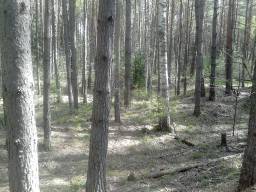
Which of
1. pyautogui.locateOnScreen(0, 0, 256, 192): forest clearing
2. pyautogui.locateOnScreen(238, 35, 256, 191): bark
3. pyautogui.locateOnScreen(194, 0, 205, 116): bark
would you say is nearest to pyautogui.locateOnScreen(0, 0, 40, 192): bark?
pyautogui.locateOnScreen(0, 0, 256, 192): forest clearing

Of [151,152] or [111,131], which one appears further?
→ [111,131]

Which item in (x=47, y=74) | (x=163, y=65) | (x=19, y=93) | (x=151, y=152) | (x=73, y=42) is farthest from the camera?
(x=73, y=42)

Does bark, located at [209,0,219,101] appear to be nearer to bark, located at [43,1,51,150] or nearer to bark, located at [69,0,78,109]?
bark, located at [69,0,78,109]

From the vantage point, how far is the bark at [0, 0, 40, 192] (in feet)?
8.96

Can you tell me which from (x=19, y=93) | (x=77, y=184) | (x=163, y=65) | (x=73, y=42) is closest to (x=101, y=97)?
(x=19, y=93)

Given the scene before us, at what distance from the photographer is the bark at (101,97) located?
5223 millimetres

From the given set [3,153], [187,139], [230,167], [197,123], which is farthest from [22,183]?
[197,123]

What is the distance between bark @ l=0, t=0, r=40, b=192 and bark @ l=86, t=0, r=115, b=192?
2.46 metres

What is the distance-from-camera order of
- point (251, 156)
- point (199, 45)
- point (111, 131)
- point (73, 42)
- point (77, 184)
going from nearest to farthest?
point (251, 156)
point (77, 184)
point (111, 131)
point (199, 45)
point (73, 42)

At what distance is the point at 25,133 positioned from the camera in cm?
286

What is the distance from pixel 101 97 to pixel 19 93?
106 inches

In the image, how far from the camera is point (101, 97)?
214 inches

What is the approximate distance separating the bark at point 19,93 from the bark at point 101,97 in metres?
2.46

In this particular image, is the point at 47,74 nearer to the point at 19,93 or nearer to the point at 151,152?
the point at 151,152
